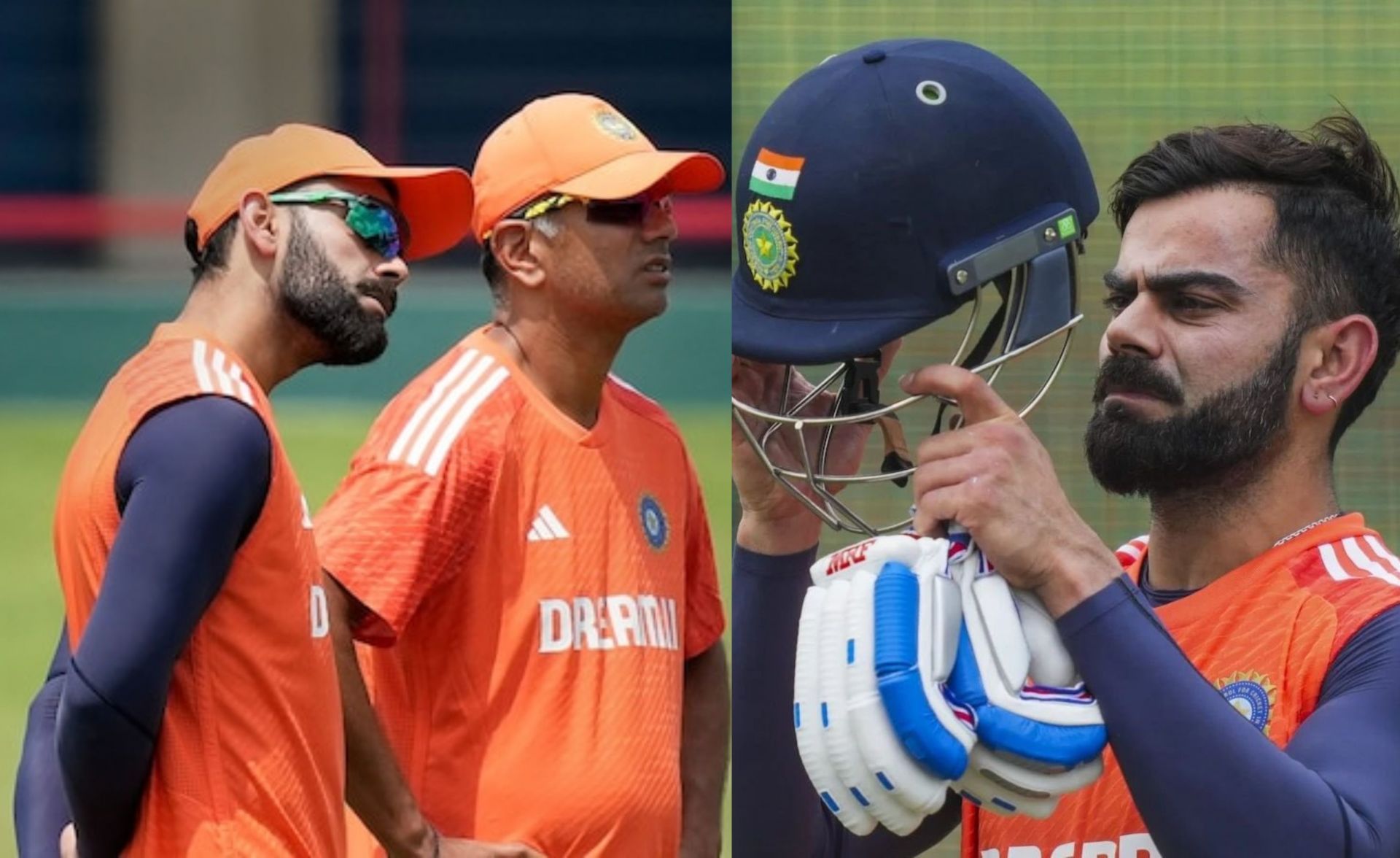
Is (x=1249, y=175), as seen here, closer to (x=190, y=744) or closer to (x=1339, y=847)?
(x=1339, y=847)

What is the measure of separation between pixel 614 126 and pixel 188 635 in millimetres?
1196

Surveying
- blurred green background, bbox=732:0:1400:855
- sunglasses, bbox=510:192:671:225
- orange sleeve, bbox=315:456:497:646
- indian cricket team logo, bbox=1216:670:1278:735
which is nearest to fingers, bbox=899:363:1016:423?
indian cricket team logo, bbox=1216:670:1278:735

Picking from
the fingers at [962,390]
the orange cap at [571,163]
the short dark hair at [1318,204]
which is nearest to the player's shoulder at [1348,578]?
the short dark hair at [1318,204]

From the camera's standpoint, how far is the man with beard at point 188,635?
2857 mm

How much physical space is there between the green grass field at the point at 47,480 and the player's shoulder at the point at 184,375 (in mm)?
5407

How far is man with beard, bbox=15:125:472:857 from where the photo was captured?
2857 mm

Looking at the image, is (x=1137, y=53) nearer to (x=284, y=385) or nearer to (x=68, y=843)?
(x=68, y=843)

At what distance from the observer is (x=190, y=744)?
9.75 feet

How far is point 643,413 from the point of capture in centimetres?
369

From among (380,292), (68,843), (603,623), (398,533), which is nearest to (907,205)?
(398,533)

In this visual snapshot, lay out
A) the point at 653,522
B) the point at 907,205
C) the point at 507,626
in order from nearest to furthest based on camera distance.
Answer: the point at 907,205 → the point at 507,626 → the point at 653,522

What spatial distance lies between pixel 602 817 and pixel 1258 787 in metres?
1.56

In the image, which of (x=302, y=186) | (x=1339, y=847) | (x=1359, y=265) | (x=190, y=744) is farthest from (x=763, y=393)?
(x=302, y=186)

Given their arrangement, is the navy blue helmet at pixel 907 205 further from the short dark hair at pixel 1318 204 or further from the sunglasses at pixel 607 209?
the sunglasses at pixel 607 209
